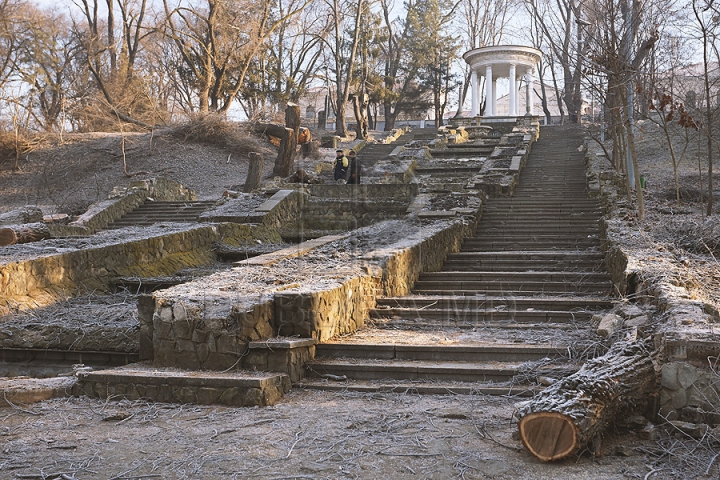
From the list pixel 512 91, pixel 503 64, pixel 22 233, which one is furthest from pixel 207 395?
pixel 503 64

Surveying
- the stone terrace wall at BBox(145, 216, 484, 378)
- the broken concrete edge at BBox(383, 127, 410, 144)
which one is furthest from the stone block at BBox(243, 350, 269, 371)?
the broken concrete edge at BBox(383, 127, 410, 144)

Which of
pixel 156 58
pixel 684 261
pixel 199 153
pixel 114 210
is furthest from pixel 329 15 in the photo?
pixel 684 261

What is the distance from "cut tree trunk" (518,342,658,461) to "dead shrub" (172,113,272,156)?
2382 centimetres

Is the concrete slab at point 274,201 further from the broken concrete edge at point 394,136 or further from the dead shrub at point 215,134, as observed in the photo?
the broken concrete edge at point 394,136

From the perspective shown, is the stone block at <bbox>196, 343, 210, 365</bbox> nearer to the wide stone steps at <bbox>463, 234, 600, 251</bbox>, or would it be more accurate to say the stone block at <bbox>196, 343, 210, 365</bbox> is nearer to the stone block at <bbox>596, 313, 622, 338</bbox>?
the stone block at <bbox>596, 313, 622, 338</bbox>

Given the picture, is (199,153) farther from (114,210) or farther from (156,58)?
(156,58)

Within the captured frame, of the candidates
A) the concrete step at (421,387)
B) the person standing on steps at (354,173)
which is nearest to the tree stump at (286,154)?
the person standing on steps at (354,173)

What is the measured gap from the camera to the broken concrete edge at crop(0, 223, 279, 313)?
8655mm

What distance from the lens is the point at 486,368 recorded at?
5617 millimetres

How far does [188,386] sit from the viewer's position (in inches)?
210

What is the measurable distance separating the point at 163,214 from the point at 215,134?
36.0 ft

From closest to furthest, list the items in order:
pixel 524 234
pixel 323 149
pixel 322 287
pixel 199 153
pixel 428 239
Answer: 1. pixel 322 287
2. pixel 428 239
3. pixel 524 234
4. pixel 199 153
5. pixel 323 149

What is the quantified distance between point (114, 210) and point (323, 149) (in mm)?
12417

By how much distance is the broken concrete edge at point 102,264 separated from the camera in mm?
8655
